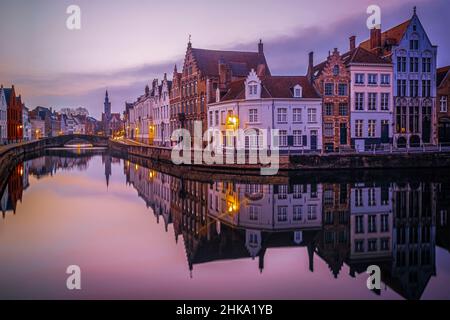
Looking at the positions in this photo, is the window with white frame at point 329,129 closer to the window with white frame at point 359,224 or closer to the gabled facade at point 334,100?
the gabled facade at point 334,100

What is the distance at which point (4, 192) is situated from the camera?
2597 cm

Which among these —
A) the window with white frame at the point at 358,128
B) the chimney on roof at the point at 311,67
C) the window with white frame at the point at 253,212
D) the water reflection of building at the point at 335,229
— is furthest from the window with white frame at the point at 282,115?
the window with white frame at the point at 253,212

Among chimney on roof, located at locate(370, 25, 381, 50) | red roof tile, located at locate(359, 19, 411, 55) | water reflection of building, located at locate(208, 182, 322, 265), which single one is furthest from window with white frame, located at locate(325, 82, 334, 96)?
water reflection of building, located at locate(208, 182, 322, 265)

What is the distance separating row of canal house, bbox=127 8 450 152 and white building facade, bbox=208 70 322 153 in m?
0.09

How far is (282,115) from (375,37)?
14674 millimetres

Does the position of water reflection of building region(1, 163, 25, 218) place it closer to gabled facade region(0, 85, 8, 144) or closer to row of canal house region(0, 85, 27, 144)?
row of canal house region(0, 85, 27, 144)

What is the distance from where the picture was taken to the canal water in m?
10.6

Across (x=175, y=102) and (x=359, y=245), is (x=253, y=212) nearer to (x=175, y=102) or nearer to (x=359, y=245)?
(x=359, y=245)

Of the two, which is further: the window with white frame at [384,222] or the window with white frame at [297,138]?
the window with white frame at [297,138]

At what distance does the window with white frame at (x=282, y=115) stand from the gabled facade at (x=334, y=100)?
393cm

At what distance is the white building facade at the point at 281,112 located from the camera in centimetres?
3691

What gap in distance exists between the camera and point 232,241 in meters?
14.7
